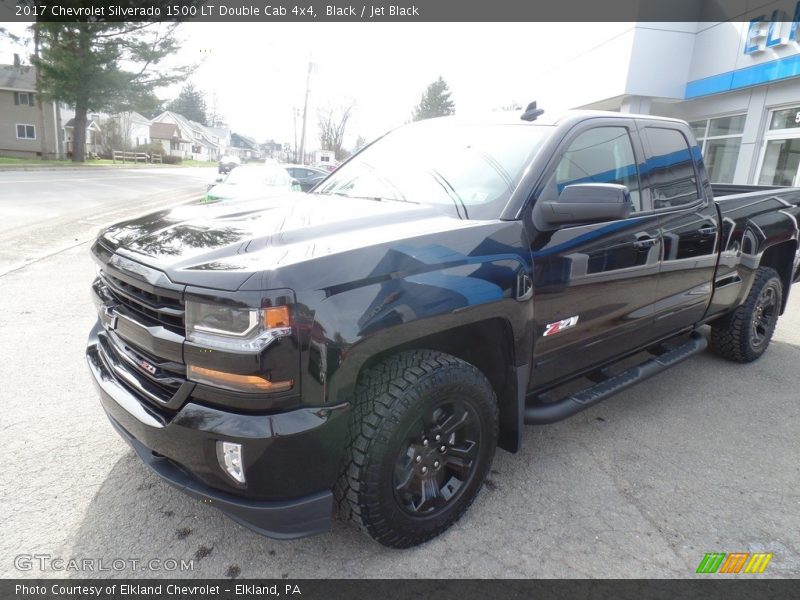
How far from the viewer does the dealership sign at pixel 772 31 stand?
11.4m

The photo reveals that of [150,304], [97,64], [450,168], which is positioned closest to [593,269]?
[450,168]

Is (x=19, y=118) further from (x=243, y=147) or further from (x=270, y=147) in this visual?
(x=270, y=147)

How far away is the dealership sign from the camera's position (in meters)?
11.4

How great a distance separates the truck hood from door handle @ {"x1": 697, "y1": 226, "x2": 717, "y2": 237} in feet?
6.56

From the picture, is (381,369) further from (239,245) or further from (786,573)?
(786,573)

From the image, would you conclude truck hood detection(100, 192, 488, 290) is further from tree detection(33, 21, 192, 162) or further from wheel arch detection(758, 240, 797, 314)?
tree detection(33, 21, 192, 162)

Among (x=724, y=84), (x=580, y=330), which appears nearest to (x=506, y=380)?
(x=580, y=330)

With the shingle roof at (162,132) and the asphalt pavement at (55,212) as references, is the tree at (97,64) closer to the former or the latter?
the asphalt pavement at (55,212)

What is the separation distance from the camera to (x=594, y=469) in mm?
3002

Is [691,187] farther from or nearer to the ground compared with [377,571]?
farther from the ground

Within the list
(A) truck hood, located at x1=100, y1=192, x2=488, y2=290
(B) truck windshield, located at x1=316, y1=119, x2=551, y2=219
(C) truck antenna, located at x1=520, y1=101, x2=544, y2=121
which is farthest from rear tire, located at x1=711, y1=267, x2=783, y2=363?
(A) truck hood, located at x1=100, y1=192, x2=488, y2=290

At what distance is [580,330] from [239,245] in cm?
176

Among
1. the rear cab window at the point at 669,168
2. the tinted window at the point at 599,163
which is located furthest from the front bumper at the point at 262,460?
the rear cab window at the point at 669,168

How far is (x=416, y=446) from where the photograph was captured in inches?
88.7
